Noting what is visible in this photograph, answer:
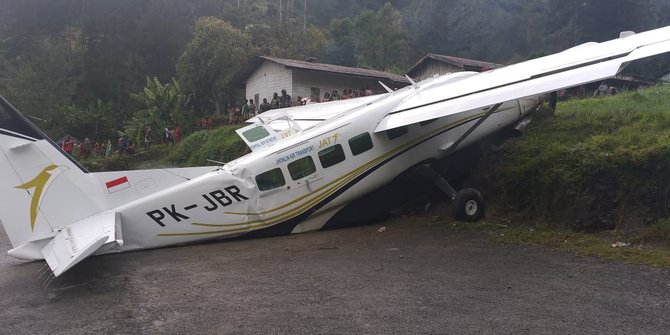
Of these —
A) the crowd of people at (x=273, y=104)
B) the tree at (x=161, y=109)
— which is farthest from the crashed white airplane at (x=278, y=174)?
the tree at (x=161, y=109)

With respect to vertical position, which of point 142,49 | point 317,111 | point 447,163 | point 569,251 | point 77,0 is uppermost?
point 77,0

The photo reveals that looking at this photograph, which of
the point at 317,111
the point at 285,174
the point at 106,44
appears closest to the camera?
the point at 285,174

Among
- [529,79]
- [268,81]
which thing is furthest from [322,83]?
[529,79]

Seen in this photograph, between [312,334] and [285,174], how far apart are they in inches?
195

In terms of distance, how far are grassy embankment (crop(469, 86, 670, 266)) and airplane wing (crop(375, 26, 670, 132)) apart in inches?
68.5

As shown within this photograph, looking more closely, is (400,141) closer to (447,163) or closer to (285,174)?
(447,163)

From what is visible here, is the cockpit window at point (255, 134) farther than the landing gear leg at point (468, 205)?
Yes

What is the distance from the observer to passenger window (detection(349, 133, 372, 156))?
1021 centimetres

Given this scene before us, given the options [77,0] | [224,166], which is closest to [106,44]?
[77,0]

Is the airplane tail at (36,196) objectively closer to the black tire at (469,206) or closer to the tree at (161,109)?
the black tire at (469,206)

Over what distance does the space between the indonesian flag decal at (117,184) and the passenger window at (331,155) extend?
11.8 feet

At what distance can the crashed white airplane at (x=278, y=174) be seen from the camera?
330 inches

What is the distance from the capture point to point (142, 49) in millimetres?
60000

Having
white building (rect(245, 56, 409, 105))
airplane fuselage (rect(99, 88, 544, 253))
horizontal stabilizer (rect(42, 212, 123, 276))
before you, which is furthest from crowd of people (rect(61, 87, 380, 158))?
horizontal stabilizer (rect(42, 212, 123, 276))
